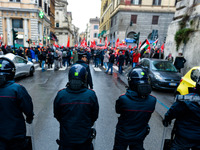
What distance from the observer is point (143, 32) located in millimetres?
30375

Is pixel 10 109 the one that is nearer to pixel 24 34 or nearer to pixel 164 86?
pixel 164 86

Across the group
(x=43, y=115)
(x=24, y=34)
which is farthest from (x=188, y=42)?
(x=24, y=34)

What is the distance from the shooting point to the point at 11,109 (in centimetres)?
198

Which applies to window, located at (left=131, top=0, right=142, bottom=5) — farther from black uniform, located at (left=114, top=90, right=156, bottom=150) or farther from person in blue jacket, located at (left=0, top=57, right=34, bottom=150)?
person in blue jacket, located at (left=0, top=57, right=34, bottom=150)

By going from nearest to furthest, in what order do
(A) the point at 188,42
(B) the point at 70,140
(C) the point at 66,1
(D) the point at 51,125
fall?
(B) the point at 70,140 < (D) the point at 51,125 < (A) the point at 188,42 < (C) the point at 66,1

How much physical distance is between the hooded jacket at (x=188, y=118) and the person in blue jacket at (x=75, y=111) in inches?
46.4

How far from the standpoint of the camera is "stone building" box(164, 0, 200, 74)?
10773 mm

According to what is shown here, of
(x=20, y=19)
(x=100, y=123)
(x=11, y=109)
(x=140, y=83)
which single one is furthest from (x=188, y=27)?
(x=20, y=19)

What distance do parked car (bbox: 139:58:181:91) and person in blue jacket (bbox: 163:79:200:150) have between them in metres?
4.79

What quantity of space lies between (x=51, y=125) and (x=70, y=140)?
2380mm

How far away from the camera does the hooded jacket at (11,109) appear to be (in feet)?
6.34

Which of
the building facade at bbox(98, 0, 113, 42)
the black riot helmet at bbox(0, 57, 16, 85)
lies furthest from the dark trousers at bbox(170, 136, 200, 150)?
the building facade at bbox(98, 0, 113, 42)

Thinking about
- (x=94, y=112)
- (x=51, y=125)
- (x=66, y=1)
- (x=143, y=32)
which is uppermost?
(x=66, y=1)

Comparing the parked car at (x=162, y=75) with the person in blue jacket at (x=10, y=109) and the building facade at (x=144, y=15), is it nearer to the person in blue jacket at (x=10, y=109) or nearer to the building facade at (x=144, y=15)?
the person in blue jacket at (x=10, y=109)
